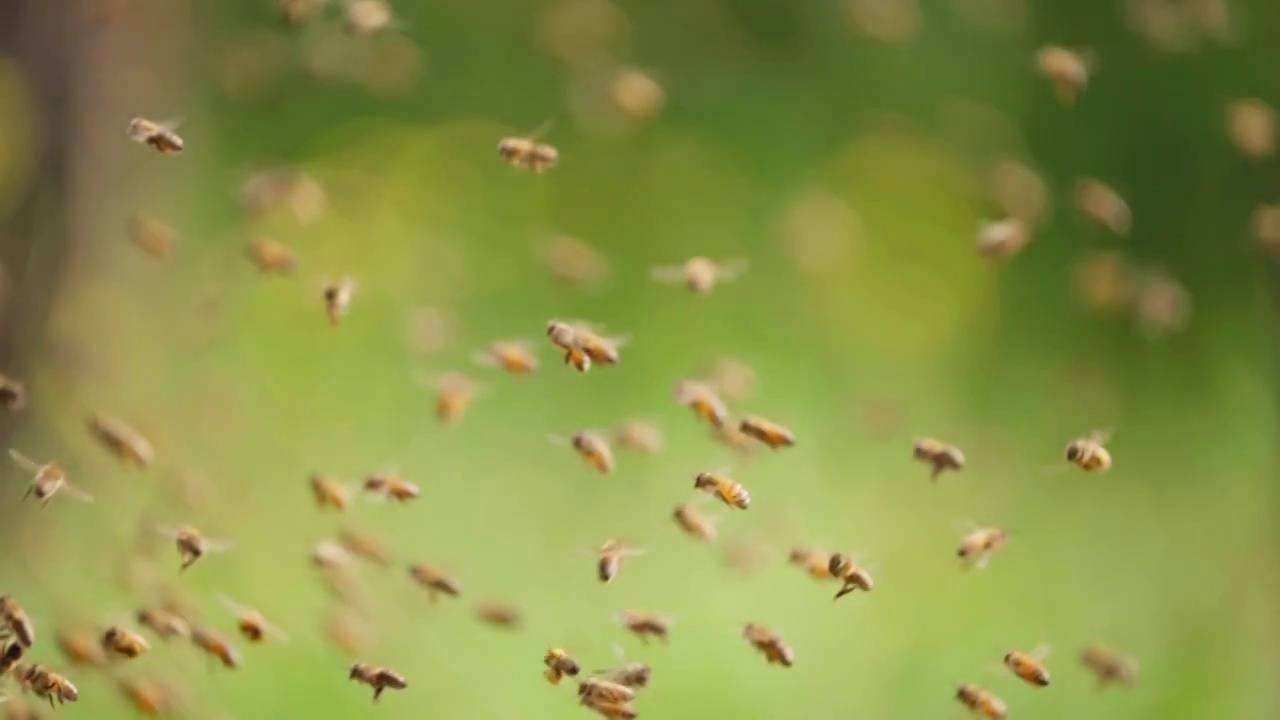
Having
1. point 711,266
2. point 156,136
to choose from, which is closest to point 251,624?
point 156,136

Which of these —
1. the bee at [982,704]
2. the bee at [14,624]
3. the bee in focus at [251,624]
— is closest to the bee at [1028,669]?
the bee at [982,704]

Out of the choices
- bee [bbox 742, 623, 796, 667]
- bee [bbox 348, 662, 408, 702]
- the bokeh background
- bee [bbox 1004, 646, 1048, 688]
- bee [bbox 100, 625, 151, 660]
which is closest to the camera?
bee [bbox 100, 625, 151, 660]

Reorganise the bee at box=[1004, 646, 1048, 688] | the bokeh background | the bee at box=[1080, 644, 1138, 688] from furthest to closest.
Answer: the bokeh background → the bee at box=[1080, 644, 1138, 688] → the bee at box=[1004, 646, 1048, 688]

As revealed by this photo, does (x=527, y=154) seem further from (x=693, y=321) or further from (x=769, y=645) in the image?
(x=693, y=321)

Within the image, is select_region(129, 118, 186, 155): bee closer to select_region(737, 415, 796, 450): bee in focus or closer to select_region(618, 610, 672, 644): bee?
select_region(737, 415, 796, 450): bee in focus

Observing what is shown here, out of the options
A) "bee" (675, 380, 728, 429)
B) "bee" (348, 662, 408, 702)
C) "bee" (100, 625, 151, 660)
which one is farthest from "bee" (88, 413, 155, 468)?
"bee" (675, 380, 728, 429)

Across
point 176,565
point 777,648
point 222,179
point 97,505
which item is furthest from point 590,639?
point 222,179
